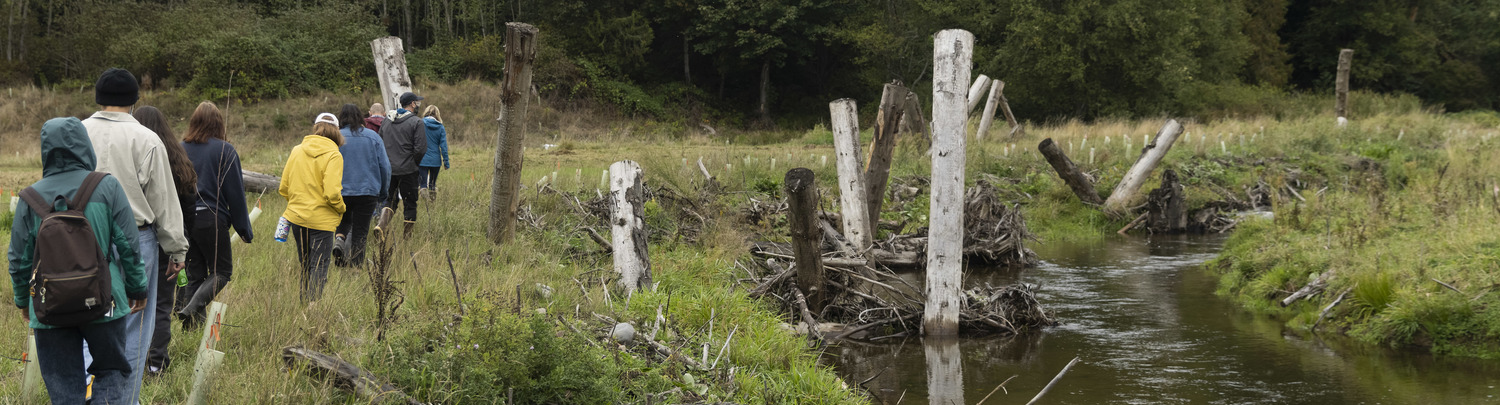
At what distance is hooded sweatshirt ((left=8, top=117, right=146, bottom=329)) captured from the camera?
12.0ft

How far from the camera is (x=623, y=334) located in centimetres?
587

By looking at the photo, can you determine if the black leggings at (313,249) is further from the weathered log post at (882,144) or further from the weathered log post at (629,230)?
the weathered log post at (882,144)

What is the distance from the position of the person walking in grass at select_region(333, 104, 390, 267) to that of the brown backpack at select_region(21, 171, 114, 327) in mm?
3698

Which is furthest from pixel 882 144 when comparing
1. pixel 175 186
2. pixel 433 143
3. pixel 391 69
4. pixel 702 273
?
pixel 175 186

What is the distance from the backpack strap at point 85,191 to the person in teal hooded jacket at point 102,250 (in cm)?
2

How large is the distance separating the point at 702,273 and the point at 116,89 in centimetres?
540

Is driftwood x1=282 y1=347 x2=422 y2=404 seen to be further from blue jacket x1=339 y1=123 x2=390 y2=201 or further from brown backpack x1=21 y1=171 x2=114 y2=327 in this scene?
blue jacket x1=339 y1=123 x2=390 y2=201

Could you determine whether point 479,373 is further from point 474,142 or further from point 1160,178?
point 474,142

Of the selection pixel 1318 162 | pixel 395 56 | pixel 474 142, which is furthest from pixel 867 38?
pixel 395 56

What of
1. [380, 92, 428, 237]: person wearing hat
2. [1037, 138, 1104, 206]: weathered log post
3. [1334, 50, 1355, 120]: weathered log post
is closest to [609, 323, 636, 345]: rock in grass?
[380, 92, 428, 237]: person wearing hat

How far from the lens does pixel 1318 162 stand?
20438mm

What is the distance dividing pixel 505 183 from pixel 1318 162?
17564 mm

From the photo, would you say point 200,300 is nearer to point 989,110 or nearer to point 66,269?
point 66,269

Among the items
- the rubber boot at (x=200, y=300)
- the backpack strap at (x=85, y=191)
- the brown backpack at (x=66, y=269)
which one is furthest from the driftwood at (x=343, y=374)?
the rubber boot at (x=200, y=300)
